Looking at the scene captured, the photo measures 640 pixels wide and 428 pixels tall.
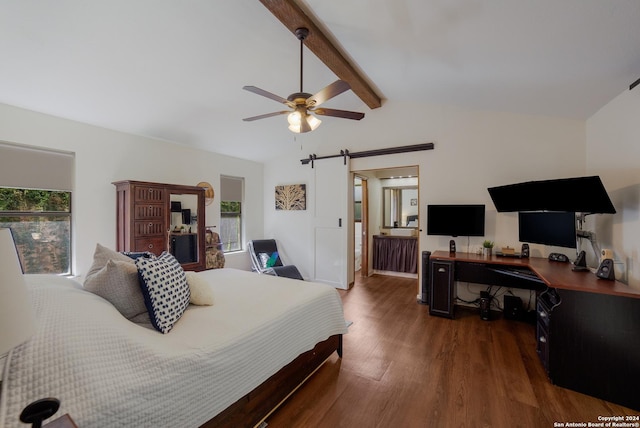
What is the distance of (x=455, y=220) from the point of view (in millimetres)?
3645

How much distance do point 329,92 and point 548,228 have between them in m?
→ 2.78

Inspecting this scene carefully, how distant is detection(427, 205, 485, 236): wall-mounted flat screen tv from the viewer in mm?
3510

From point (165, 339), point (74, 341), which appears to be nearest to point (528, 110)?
point (165, 339)

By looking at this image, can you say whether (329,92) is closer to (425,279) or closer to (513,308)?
(425,279)

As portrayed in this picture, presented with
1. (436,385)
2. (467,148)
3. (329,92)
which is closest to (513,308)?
(436,385)

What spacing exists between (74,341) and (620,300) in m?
3.17

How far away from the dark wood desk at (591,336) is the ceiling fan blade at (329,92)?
2237 millimetres

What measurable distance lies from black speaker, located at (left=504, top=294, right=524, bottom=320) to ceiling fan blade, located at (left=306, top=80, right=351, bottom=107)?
10.7 ft

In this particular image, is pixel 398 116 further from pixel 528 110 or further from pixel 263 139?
pixel 263 139

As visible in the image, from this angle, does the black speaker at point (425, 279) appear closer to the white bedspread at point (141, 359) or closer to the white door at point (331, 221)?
the white door at point (331, 221)

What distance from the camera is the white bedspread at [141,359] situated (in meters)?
0.91

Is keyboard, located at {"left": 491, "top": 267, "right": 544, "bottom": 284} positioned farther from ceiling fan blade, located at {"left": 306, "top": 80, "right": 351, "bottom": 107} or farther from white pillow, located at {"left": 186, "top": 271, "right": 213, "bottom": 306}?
white pillow, located at {"left": 186, "top": 271, "right": 213, "bottom": 306}

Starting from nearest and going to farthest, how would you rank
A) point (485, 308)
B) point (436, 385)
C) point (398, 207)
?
1. point (436, 385)
2. point (485, 308)
3. point (398, 207)

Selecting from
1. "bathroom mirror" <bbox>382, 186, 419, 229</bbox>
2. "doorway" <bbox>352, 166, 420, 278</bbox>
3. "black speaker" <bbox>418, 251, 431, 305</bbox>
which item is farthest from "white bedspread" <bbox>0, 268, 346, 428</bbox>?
"bathroom mirror" <bbox>382, 186, 419, 229</bbox>
